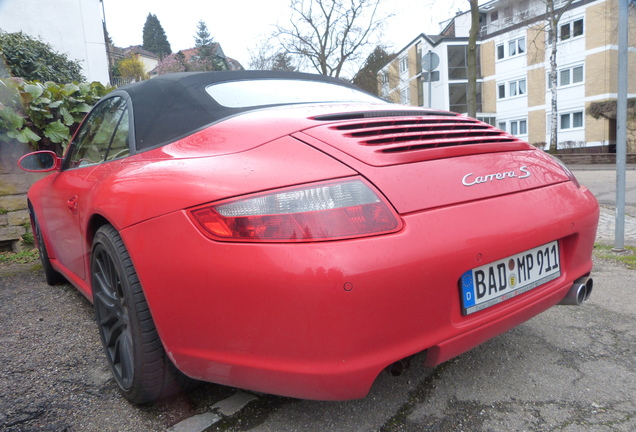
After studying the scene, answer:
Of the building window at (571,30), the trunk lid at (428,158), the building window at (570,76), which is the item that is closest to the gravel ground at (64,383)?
the trunk lid at (428,158)

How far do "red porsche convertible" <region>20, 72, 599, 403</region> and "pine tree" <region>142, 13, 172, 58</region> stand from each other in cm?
7659

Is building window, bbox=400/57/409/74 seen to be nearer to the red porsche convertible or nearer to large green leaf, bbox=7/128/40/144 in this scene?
large green leaf, bbox=7/128/40/144

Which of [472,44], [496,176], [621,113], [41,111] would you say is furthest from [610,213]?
[41,111]

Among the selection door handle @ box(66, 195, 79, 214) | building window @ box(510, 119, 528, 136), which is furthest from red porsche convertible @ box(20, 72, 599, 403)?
building window @ box(510, 119, 528, 136)

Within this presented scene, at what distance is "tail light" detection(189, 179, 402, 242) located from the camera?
1.32 meters

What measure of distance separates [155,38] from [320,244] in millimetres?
80296

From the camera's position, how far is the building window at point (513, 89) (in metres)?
31.5

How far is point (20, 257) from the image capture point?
4.66 meters

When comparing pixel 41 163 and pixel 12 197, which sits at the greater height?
pixel 41 163

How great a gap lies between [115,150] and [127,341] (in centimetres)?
97

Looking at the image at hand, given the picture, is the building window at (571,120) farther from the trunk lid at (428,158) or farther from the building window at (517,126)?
the trunk lid at (428,158)

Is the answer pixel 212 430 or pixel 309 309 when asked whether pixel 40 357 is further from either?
pixel 309 309

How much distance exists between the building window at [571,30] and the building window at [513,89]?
378 cm

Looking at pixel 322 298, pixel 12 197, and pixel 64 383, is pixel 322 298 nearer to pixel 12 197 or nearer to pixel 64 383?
pixel 64 383
